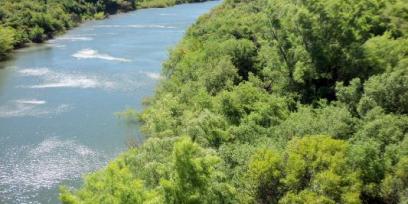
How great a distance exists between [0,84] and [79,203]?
4930cm

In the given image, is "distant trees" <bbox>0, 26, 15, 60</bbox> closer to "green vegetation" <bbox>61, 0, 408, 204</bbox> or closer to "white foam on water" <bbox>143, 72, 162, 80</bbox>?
"white foam on water" <bbox>143, 72, 162, 80</bbox>

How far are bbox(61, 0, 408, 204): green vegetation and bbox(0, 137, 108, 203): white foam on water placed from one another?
22.9 ft

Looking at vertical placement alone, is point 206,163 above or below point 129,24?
above

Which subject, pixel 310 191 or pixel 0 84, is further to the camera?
pixel 0 84

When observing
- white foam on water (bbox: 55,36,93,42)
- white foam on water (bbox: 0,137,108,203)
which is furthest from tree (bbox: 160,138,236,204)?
white foam on water (bbox: 55,36,93,42)

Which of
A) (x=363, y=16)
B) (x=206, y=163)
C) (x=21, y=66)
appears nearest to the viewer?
(x=206, y=163)

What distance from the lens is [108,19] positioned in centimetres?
13000

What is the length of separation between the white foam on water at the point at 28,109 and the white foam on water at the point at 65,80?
622 centimetres

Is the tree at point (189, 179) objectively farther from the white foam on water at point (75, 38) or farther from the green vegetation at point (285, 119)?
the white foam on water at point (75, 38)

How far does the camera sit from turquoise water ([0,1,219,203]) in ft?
141

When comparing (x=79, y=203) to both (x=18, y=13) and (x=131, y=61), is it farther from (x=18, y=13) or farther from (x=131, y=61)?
(x=18, y=13)

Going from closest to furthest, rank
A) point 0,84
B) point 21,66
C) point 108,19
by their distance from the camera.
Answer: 1. point 0,84
2. point 21,66
3. point 108,19

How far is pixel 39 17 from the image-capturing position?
342ft

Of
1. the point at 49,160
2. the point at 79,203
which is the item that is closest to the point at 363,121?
the point at 79,203
